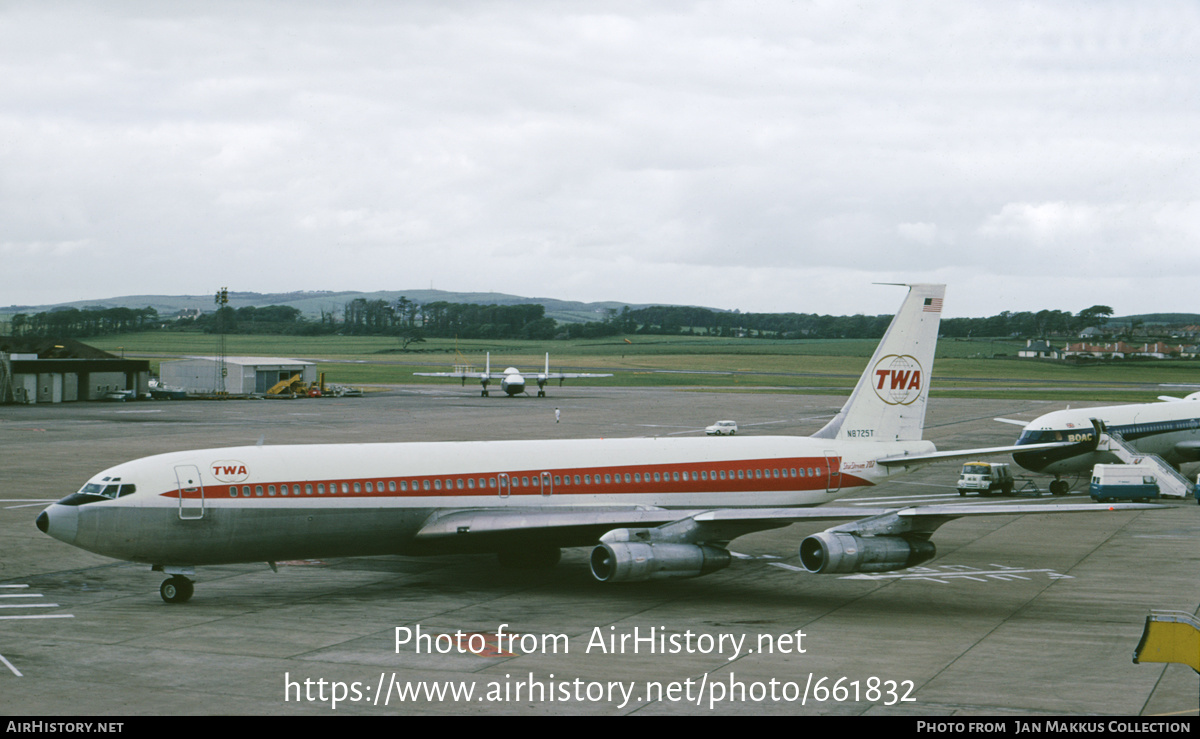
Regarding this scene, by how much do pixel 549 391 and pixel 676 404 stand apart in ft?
96.6

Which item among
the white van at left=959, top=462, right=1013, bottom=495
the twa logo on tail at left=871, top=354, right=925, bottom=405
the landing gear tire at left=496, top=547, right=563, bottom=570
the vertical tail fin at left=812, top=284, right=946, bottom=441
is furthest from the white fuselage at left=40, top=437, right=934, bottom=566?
the white van at left=959, top=462, right=1013, bottom=495

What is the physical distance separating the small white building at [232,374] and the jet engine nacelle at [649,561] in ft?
346

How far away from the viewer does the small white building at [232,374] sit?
12650 centimetres

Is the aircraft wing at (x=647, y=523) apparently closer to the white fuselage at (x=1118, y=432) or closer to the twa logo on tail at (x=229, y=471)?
the twa logo on tail at (x=229, y=471)

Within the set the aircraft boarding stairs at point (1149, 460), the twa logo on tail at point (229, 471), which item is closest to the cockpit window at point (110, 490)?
the twa logo on tail at point (229, 471)

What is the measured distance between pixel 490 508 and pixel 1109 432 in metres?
39.7

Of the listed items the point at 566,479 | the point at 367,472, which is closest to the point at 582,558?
the point at 566,479

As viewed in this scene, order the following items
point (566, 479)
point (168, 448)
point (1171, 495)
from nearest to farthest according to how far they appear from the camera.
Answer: point (566, 479)
point (1171, 495)
point (168, 448)

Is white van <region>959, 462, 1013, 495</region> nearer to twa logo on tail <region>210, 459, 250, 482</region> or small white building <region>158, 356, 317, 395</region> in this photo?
twa logo on tail <region>210, 459, 250, 482</region>

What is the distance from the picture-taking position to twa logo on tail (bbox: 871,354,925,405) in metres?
37.8

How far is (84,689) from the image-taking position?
2064 cm
